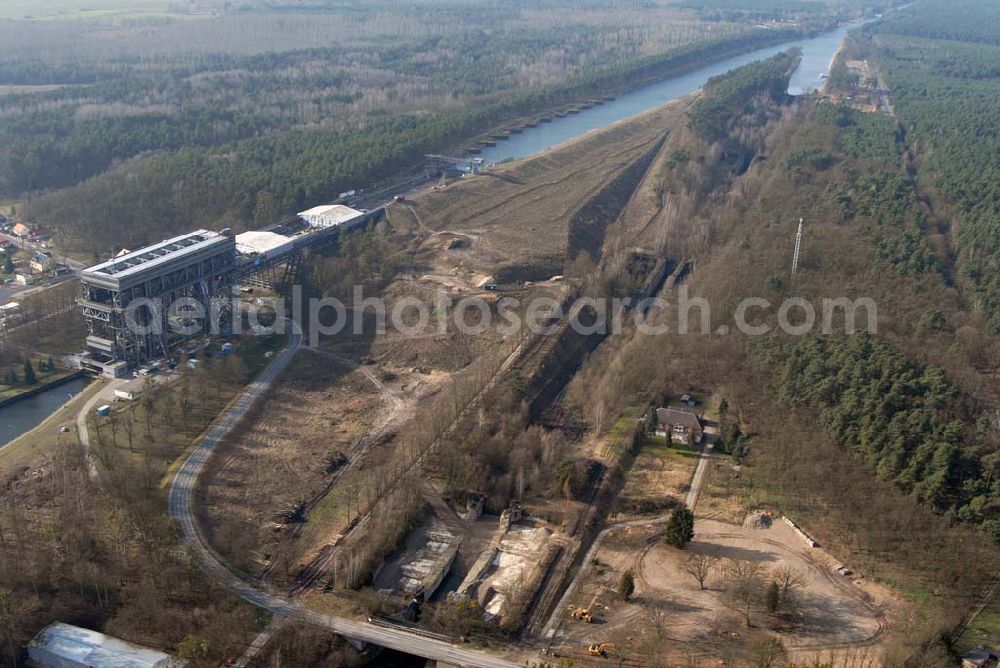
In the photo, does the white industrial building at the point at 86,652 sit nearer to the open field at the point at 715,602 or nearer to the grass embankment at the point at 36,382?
the open field at the point at 715,602

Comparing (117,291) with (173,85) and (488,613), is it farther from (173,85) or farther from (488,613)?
(173,85)

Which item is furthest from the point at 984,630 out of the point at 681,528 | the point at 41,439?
the point at 41,439

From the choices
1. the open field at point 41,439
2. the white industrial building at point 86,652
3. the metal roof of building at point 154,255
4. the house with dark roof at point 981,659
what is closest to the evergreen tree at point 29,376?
the open field at point 41,439

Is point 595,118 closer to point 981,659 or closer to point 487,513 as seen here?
point 487,513

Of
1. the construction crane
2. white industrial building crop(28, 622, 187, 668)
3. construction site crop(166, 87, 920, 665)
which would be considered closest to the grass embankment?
construction site crop(166, 87, 920, 665)

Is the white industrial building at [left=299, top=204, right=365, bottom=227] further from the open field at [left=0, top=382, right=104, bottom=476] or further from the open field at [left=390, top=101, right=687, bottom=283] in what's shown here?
the open field at [left=0, top=382, right=104, bottom=476]

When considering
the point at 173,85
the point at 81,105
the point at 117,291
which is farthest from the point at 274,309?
the point at 173,85
